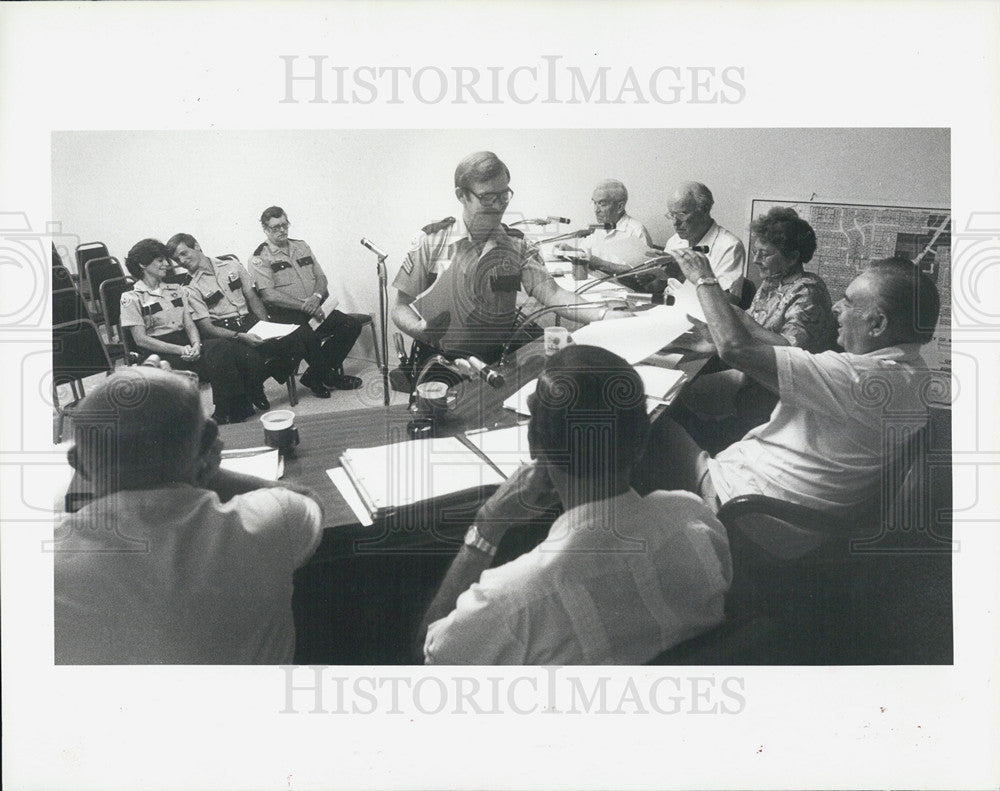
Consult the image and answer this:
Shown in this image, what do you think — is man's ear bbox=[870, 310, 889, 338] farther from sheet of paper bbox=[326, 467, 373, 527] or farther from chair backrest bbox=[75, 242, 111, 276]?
chair backrest bbox=[75, 242, 111, 276]

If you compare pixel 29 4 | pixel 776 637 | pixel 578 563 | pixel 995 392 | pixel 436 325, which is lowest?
pixel 776 637

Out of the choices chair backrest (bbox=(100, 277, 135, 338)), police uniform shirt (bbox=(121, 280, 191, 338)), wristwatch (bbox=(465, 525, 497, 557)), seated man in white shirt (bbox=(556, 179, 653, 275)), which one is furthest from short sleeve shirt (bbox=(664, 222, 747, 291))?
chair backrest (bbox=(100, 277, 135, 338))

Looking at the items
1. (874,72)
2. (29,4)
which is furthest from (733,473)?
(29,4)

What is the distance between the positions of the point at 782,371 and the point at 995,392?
1.86 ft

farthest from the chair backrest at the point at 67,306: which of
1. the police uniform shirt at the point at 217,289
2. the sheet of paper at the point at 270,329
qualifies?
the sheet of paper at the point at 270,329

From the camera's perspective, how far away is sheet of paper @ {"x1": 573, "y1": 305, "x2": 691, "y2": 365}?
229cm

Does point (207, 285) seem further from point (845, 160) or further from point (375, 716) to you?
point (845, 160)

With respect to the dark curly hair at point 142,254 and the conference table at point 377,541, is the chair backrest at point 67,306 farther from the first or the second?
the conference table at point 377,541

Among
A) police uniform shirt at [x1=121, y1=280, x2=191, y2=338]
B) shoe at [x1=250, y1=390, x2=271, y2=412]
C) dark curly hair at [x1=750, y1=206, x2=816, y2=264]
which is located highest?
dark curly hair at [x1=750, y1=206, x2=816, y2=264]

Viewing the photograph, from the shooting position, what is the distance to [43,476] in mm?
2318

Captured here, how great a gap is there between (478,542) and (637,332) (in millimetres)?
648

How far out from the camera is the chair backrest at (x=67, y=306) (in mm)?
2301

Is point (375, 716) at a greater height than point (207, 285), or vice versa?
point (207, 285)

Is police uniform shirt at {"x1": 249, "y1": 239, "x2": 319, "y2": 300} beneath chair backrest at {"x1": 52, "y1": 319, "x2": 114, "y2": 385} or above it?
above
